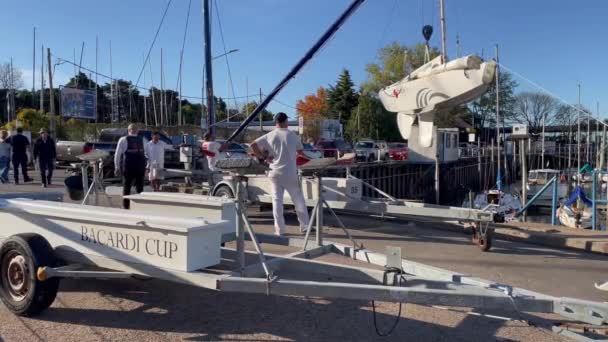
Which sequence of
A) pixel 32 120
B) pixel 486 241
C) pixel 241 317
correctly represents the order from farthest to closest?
pixel 32 120 → pixel 486 241 → pixel 241 317

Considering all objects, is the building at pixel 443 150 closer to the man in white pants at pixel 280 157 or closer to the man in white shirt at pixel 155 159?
the man in white shirt at pixel 155 159

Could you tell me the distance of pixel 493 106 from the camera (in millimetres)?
65812

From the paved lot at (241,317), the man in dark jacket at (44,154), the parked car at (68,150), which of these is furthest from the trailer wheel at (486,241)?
the parked car at (68,150)

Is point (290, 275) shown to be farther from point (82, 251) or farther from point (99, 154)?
point (99, 154)

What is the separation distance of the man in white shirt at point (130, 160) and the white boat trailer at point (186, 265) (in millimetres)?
4578

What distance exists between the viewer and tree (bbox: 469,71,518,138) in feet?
216

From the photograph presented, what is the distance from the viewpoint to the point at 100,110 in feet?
240

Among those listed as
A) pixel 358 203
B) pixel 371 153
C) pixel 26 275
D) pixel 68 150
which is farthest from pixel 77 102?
pixel 26 275

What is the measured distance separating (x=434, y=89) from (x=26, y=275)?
9.35 metres

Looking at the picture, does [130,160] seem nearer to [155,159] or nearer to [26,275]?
[155,159]

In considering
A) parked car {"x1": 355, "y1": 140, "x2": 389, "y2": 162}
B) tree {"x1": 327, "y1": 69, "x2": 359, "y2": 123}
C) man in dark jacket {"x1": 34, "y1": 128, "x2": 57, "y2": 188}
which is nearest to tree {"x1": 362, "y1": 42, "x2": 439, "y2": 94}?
tree {"x1": 327, "y1": 69, "x2": 359, "y2": 123}

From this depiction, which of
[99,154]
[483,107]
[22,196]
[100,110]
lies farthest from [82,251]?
[100,110]

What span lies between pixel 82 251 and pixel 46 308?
0.61 m

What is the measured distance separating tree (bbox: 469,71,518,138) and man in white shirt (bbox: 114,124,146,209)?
194ft
